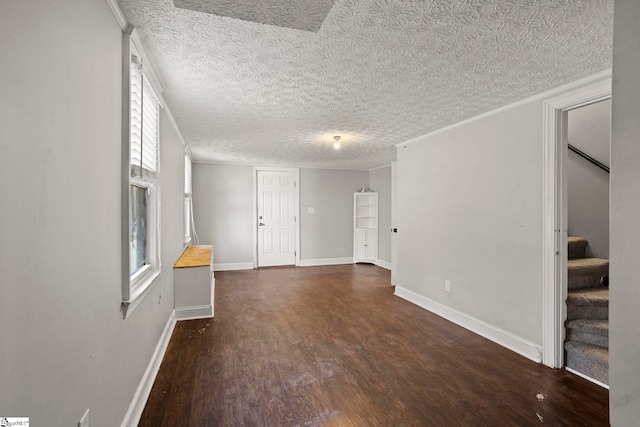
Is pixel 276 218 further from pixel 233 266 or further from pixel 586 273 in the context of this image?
pixel 586 273

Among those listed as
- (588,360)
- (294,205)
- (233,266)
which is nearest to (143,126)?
(588,360)

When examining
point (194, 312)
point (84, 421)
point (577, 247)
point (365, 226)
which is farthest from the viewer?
point (365, 226)

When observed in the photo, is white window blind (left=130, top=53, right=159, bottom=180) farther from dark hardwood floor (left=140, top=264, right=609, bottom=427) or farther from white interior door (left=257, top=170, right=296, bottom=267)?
white interior door (left=257, top=170, right=296, bottom=267)

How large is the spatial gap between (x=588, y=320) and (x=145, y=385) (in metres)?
3.41

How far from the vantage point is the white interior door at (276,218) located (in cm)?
658

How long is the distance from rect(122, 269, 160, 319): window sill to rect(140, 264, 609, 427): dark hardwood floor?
70 cm

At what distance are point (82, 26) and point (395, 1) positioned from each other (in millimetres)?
1282

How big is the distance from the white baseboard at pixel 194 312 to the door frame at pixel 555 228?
336cm

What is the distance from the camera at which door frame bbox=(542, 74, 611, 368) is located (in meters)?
2.42

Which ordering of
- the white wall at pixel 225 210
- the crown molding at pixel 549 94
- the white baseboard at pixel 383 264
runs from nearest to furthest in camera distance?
the crown molding at pixel 549 94 < the white wall at pixel 225 210 < the white baseboard at pixel 383 264

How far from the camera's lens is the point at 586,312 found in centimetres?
255

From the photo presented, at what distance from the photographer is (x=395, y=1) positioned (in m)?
1.38

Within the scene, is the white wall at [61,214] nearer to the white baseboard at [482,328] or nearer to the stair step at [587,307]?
the white baseboard at [482,328]

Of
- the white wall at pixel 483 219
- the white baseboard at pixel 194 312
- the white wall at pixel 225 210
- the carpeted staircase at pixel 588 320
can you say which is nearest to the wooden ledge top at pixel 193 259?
the white baseboard at pixel 194 312
